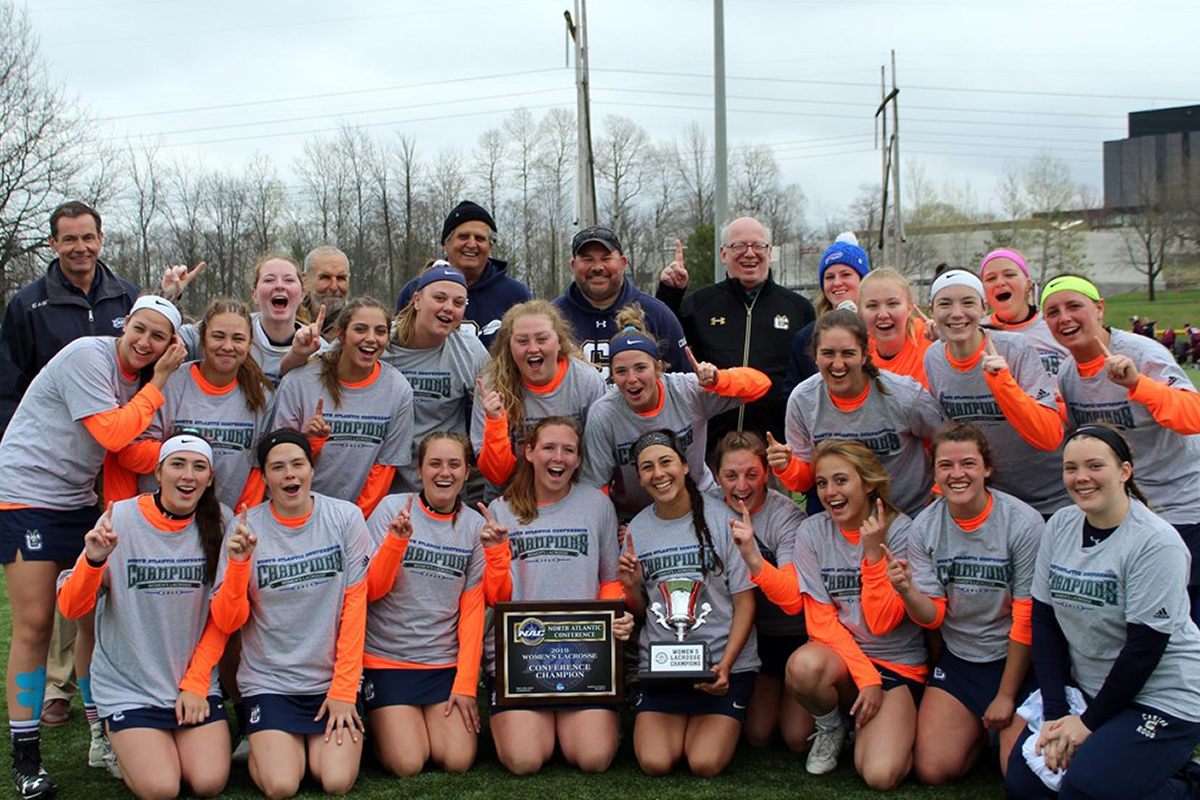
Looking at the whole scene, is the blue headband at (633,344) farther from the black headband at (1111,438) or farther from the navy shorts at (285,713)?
the navy shorts at (285,713)

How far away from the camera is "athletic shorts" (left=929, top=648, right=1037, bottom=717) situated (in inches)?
197

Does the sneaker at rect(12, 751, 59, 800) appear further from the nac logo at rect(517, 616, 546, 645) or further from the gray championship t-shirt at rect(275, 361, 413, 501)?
the nac logo at rect(517, 616, 546, 645)

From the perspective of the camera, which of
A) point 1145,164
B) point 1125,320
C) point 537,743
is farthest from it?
point 1145,164

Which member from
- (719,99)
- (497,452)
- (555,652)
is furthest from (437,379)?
(719,99)

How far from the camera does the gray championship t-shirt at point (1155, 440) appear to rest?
509 centimetres

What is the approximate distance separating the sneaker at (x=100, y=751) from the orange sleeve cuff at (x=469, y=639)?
177 cm

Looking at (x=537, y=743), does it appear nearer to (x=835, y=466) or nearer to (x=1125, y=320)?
(x=835, y=466)

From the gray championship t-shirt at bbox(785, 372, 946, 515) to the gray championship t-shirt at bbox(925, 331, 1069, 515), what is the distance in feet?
0.43

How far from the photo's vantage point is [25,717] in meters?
5.10

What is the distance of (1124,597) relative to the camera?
446cm

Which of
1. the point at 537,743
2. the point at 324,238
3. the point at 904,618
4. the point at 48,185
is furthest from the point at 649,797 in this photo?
the point at 324,238

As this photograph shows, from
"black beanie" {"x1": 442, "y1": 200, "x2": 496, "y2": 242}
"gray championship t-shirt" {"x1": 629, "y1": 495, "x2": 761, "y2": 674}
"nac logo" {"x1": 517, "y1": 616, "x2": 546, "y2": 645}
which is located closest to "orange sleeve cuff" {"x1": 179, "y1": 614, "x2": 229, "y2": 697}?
"nac logo" {"x1": 517, "y1": 616, "x2": 546, "y2": 645}

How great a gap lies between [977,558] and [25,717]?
184 inches

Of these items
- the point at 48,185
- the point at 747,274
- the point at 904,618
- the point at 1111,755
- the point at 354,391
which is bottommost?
the point at 1111,755
